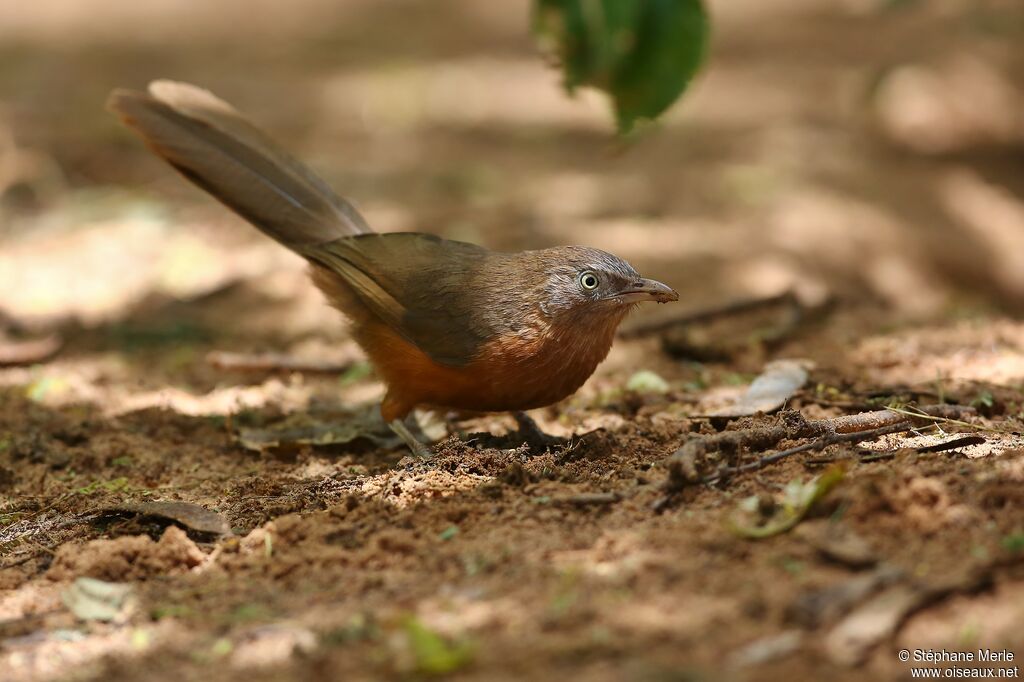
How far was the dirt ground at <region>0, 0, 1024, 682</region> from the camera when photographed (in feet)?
10.5

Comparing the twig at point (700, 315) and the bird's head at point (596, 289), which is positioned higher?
the bird's head at point (596, 289)

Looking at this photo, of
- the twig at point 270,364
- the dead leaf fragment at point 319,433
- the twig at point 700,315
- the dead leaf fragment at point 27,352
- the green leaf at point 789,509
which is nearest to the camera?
the green leaf at point 789,509

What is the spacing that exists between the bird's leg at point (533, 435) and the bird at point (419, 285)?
14 centimetres

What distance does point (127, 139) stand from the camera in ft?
35.4

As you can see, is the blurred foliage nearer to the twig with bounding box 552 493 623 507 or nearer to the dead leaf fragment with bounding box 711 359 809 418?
the dead leaf fragment with bounding box 711 359 809 418

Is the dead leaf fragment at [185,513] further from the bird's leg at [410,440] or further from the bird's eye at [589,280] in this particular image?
the bird's eye at [589,280]

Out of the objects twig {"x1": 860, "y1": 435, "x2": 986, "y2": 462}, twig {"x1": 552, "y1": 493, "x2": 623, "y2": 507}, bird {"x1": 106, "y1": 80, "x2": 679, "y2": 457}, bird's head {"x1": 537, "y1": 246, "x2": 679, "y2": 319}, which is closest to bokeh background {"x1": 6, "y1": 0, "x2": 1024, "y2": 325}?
bird's head {"x1": 537, "y1": 246, "x2": 679, "y2": 319}

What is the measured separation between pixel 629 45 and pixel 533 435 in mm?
1822

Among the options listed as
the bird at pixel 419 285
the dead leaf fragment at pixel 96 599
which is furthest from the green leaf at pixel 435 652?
the bird at pixel 419 285

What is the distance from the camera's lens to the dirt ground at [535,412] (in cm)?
321

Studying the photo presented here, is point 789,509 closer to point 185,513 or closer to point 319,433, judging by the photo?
point 185,513

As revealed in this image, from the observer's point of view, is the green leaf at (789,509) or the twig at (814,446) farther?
the twig at (814,446)

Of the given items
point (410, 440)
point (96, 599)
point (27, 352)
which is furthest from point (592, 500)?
point (27, 352)

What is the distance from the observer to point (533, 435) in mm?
5152
